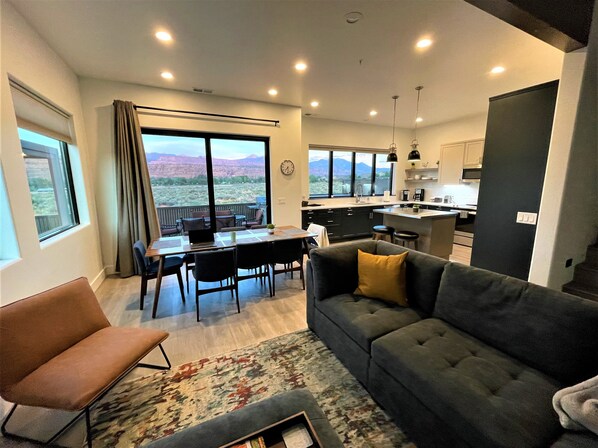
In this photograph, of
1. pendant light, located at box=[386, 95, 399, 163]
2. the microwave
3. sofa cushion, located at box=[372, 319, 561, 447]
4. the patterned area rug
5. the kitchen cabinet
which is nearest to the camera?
sofa cushion, located at box=[372, 319, 561, 447]

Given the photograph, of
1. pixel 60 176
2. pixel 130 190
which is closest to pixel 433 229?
pixel 130 190

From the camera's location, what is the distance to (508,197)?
9.67 feet

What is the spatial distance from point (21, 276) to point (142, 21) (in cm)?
252

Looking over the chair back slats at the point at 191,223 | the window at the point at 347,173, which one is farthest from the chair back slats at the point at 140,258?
the window at the point at 347,173

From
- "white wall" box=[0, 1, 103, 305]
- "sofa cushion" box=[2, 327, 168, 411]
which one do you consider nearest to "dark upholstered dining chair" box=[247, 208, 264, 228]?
"white wall" box=[0, 1, 103, 305]

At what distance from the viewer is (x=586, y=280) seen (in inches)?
107

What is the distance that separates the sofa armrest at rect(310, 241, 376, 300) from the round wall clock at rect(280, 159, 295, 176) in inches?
123

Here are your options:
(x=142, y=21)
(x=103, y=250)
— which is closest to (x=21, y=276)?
(x=103, y=250)

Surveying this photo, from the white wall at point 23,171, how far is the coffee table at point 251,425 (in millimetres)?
1783

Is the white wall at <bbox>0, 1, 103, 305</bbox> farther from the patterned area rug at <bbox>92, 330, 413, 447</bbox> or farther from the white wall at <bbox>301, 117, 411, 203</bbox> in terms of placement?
the white wall at <bbox>301, 117, 411, 203</bbox>

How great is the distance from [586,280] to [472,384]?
9.04ft

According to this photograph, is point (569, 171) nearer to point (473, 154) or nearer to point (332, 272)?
point (332, 272)

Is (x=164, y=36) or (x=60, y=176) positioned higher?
(x=164, y=36)

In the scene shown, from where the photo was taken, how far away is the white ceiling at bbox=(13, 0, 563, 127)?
219cm
